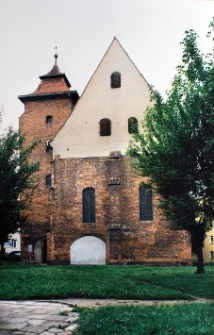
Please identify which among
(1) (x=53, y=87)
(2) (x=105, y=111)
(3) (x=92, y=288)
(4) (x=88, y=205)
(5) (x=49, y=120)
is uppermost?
(1) (x=53, y=87)

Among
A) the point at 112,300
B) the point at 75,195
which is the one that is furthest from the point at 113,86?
the point at 112,300

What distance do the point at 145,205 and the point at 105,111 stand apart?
6785 mm

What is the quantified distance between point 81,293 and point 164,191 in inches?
192

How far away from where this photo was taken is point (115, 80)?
24.5m

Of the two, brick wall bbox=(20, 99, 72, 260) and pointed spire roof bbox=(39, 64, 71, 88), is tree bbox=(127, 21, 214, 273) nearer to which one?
brick wall bbox=(20, 99, 72, 260)

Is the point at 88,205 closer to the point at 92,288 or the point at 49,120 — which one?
the point at 49,120

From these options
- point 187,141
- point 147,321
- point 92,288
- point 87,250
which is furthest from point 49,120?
point 147,321

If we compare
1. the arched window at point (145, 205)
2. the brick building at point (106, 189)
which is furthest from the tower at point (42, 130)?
the arched window at point (145, 205)

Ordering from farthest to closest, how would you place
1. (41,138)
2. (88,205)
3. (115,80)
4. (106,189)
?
(41,138) < (115,80) < (88,205) < (106,189)

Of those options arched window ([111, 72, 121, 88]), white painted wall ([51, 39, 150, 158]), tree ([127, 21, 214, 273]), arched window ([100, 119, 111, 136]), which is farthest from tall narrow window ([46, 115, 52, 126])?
tree ([127, 21, 214, 273])

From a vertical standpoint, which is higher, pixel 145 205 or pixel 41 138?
pixel 41 138

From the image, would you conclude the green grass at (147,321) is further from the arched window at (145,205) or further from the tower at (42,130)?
the tower at (42,130)

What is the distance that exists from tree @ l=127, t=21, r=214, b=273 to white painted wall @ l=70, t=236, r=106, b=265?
10.5 metres

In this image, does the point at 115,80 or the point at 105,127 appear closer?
the point at 105,127
